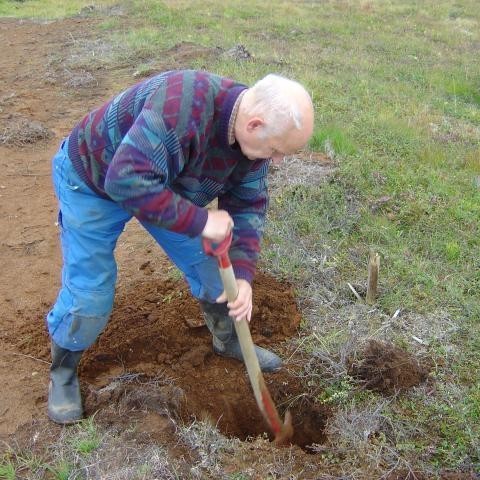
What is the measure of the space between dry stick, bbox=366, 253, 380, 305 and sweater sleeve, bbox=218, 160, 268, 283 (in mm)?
949

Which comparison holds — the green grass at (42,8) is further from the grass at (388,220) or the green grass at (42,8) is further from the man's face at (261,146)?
the man's face at (261,146)

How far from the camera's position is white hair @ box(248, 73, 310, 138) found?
1.99 meters

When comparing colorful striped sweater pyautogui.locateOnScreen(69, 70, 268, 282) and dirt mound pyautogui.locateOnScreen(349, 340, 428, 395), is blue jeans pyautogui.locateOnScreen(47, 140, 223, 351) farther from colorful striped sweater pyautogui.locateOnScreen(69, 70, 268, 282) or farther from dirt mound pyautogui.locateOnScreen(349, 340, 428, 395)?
dirt mound pyautogui.locateOnScreen(349, 340, 428, 395)

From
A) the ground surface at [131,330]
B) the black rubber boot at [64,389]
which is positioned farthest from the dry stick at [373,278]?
the black rubber boot at [64,389]

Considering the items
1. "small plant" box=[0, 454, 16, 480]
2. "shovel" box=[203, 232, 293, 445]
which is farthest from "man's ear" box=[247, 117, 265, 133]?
"small plant" box=[0, 454, 16, 480]

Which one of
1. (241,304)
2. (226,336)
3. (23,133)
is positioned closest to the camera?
(241,304)

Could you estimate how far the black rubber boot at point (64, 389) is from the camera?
9.15 ft

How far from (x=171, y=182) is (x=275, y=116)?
1.77 ft

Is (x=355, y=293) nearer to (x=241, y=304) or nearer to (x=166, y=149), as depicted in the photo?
(x=241, y=304)

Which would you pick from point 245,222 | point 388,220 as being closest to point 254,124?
point 245,222

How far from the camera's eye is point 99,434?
2676 mm

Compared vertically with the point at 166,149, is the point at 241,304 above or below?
below

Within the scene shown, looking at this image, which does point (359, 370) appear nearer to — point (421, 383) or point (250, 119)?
point (421, 383)

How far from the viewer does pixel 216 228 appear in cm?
215
